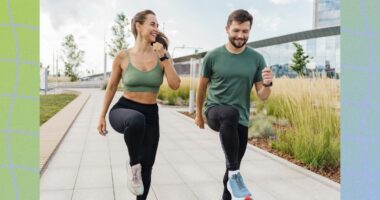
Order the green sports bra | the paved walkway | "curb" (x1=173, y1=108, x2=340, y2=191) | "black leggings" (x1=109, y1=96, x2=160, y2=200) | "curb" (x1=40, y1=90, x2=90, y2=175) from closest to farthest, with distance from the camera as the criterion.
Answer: "black leggings" (x1=109, y1=96, x2=160, y2=200) < the green sports bra < the paved walkway < "curb" (x1=173, y1=108, x2=340, y2=191) < "curb" (x1=40, y1=90, x2=90, y2=175)

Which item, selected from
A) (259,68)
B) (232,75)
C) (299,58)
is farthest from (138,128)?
(299,58)

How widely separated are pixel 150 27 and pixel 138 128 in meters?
0.70

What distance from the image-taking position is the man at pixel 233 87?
9.88ft

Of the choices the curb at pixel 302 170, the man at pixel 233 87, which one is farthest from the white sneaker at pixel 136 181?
the curb at pixel 302 170

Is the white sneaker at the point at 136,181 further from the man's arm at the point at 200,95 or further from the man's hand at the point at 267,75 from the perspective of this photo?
the man's hand at the point at 267,75

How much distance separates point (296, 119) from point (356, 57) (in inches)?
149

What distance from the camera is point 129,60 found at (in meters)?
3.02

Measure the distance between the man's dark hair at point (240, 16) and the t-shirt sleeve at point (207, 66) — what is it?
0.33m

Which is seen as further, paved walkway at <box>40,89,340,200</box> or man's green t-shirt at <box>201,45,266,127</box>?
paved walkway at <box>40,89,340,200</box>

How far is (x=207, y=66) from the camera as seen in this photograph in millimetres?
3262

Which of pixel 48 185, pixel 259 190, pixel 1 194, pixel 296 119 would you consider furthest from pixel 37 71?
pixel 296 119

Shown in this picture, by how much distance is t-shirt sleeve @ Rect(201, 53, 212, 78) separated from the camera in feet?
10.7

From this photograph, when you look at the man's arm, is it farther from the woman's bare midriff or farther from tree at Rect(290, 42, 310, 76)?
tree at Rect(290, 42, 310, 76)

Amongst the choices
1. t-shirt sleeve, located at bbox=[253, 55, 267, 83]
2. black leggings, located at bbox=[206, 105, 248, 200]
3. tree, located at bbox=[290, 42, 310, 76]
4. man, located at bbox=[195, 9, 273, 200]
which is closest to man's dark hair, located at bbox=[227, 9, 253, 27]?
man, located at bbox=[195, 9, 273, 200]
